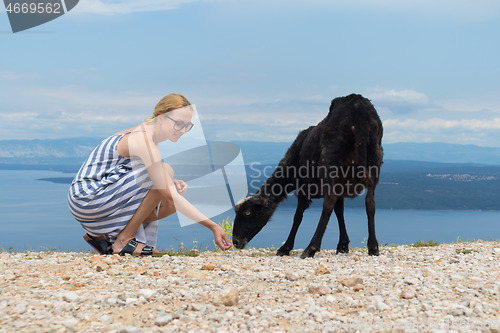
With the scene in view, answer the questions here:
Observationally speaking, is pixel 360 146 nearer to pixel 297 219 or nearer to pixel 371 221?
pixel 371 221

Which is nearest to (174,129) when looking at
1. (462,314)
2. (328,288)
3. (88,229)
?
(88,229)

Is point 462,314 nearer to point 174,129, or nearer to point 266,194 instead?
point 174,129

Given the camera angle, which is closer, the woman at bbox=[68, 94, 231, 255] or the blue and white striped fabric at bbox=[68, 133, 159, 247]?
the woman at bbox=[68, 94, 231, 255]

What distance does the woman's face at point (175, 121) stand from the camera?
688 centimetres

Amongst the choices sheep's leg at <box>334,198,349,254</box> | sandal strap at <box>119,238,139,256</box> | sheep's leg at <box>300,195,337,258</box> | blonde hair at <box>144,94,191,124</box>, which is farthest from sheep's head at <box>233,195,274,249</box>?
blonde hair at <box>144,94,191,124</box>

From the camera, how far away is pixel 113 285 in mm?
5438

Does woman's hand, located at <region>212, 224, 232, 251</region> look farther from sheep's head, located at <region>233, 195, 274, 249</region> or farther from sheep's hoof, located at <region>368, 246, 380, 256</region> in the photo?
sheep's head, located at <region>233, 195, 274, 249</region>

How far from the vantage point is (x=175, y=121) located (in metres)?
6.90

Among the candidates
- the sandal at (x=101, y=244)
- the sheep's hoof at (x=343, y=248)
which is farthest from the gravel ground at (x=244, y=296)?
the sheep's hoof at (x=343, y=248)

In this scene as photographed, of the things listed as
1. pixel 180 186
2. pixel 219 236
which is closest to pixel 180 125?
pixel 180 186

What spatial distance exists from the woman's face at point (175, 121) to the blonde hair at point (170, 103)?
52mm

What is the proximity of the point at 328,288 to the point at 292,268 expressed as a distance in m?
1.45

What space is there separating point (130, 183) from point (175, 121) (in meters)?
1.15

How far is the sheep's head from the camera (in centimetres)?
962
